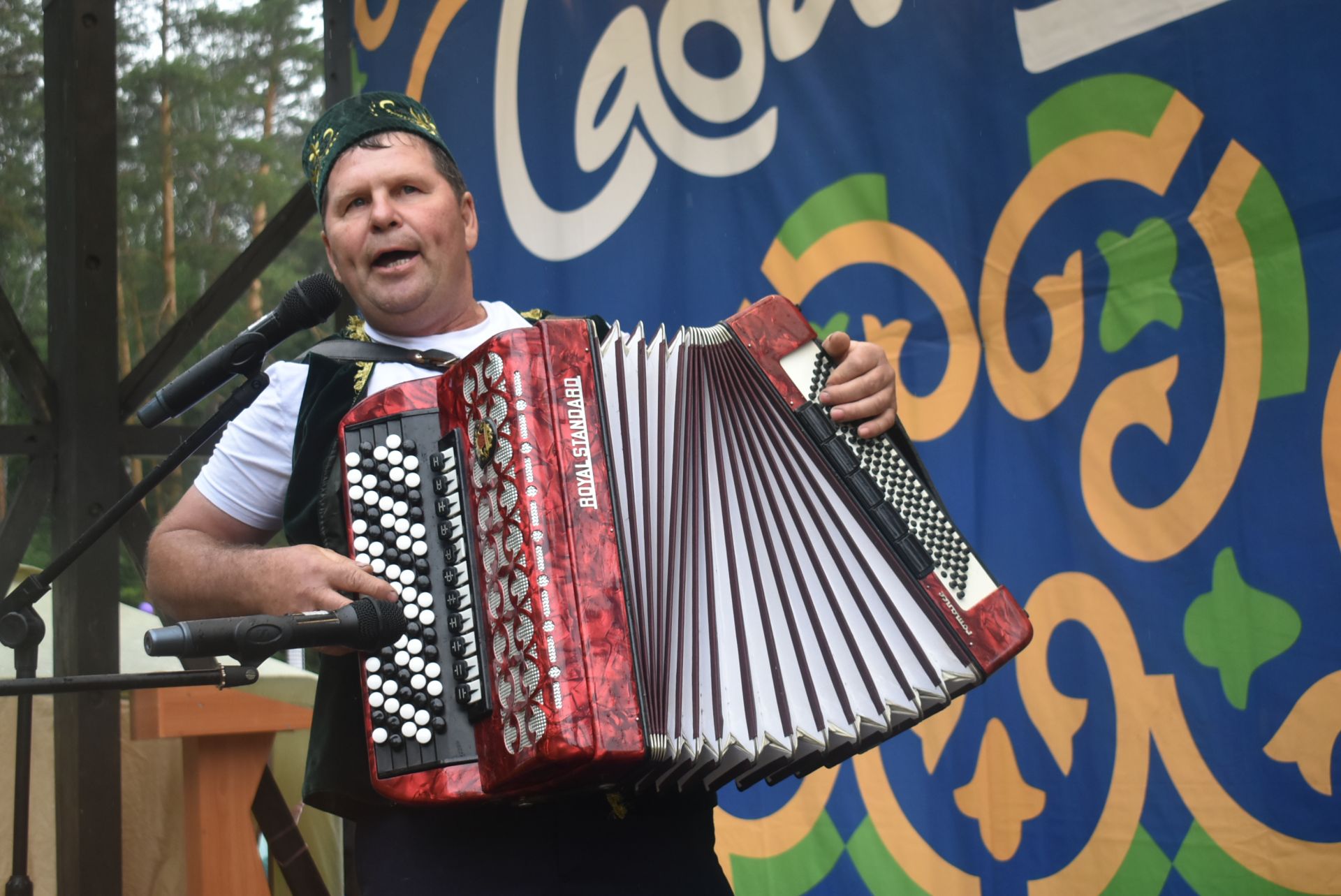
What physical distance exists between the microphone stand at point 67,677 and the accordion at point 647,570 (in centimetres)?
23

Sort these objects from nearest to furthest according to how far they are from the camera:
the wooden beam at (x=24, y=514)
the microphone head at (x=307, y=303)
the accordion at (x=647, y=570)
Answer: the accordion at (x=647, y=570) → the microphone head at (x=307, y=303) → the wooden beam at (x=24, y=514)

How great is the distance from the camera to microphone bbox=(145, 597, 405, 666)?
3.86 ft

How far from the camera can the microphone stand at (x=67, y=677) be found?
148 cm

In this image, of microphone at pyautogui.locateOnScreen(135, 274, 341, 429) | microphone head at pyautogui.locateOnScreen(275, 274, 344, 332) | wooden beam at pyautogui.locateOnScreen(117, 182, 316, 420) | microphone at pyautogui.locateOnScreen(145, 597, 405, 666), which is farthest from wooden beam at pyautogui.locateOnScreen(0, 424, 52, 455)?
microphone at pyautogui.locateOnScreen(145, 597, 405, 666)

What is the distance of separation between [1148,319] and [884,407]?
0.73m

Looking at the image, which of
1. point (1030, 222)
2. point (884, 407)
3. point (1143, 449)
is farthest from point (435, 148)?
point (1143, 449)

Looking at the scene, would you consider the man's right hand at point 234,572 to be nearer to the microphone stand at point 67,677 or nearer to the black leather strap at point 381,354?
the microphone stand at point 67,677

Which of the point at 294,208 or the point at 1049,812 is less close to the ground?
the point at 294,208

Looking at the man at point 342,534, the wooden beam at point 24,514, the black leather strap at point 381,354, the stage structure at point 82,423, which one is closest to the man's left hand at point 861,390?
the man at point 342,534

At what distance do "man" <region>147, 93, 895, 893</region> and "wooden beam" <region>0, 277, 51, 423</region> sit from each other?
1.82m

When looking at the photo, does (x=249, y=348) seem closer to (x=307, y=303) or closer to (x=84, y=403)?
(x=307, y=303)

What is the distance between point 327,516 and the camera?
1.56 metres

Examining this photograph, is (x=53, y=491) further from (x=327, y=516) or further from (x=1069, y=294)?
(x=1069, y=294)

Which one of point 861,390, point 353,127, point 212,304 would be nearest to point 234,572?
point 353,127
